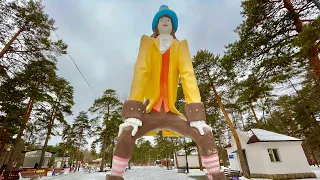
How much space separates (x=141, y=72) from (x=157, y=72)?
0.29 metres

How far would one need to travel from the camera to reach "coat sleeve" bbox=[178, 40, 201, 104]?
2.32 m

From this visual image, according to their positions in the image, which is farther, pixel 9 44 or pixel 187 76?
pixel 9 44

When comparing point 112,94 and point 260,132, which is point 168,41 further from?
point 112,94

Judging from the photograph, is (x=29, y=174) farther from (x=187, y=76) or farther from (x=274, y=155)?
(x=274, y=155)

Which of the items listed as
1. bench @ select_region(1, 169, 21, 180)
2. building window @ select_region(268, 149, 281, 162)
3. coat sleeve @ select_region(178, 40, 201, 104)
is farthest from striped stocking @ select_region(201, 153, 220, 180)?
building window @ select_region(268, 149, 281, 162)

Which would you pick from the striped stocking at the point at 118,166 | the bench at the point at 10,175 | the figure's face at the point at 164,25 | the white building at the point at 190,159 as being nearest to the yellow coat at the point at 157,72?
the figure's face at the point at 164,25

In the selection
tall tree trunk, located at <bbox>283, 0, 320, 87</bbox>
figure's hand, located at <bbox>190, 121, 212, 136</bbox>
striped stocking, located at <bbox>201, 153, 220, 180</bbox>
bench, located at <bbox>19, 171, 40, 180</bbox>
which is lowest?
bench, located at <bbox>19, 171, 40, 180</bbox>

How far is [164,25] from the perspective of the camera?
2.81 metres

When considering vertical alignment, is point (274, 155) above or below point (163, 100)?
below

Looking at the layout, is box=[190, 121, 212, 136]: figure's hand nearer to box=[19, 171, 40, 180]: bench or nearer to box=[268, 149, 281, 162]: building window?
box=[268, 149, 281, 162]: building window

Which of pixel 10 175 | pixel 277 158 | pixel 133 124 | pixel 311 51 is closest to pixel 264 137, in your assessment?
pixel 277 158

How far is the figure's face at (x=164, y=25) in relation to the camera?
2816 millimetres

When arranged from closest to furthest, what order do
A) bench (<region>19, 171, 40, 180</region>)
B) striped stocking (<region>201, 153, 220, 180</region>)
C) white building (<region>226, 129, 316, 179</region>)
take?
striped stocking (<region>201, 153, 220, 180</region>)
white building (<region>226, 129, 316, 179</region>)
bench (<region>19, 171, 40, 180</region>)

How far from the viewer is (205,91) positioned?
13.7 metres
